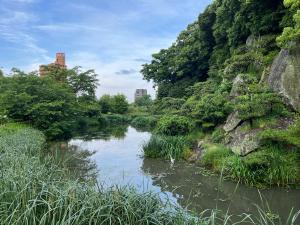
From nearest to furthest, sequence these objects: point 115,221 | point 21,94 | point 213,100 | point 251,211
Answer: point 115,221 < point 251,211 < point 213,100 < point 21,94

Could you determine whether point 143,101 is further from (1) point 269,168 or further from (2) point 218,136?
(1) point 269,168

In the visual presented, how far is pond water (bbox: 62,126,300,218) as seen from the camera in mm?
5617

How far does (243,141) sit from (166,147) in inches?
124

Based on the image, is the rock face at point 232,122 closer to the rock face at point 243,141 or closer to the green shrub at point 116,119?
the rock face at point 243,141

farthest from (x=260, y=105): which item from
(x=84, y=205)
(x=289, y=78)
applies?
(x=84, y=205)

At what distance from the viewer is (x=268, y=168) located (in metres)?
6.86

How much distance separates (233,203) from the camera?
232 inches

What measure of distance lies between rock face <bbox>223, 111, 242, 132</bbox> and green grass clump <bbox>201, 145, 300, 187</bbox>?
1.81 m

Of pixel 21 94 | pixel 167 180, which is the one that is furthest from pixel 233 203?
pixel 21 94

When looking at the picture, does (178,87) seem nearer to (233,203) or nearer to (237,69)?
(237,69)

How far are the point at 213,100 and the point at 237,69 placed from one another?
7.30 feet

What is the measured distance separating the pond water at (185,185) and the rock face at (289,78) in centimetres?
284

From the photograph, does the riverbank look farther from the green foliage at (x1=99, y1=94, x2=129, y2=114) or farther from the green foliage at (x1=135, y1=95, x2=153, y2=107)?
the green foliage at (x1=135, y1=95, x2=153, y2=107)

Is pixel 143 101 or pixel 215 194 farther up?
pixel 143 101
